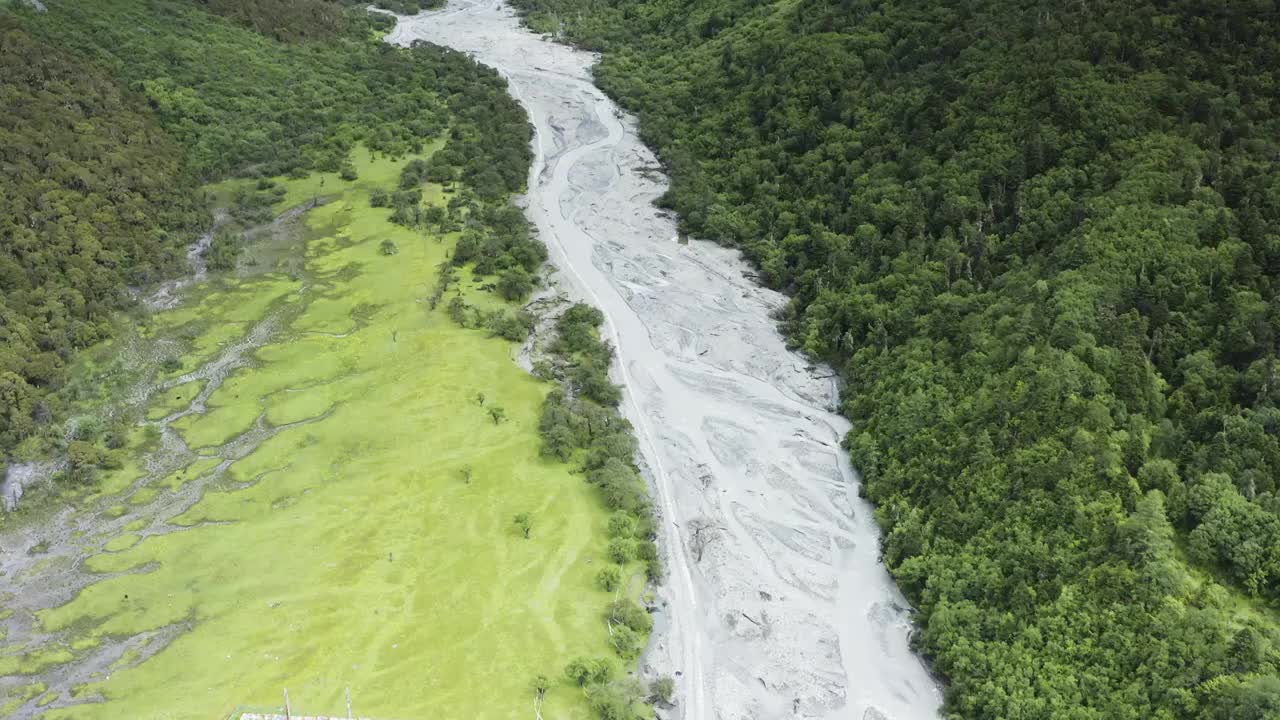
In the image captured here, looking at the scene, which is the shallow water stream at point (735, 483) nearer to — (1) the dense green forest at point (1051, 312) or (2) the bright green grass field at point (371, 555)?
(1) the dense green forest at point (1051, 312)

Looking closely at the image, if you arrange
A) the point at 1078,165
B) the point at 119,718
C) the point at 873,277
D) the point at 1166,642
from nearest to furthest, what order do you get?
the point at 1166,642 < the point at 119,718 < the point at 1078,165 < the point at 873,277

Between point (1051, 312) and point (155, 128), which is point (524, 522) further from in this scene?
point (155, 128)

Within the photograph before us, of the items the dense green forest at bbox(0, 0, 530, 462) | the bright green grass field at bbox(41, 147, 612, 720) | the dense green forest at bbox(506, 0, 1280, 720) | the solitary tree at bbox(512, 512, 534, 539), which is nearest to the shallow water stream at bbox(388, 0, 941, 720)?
the dense green forest at bbox(506, 0, 1280, 720)

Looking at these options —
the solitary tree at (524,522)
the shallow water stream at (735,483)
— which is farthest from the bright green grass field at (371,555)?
the shallow water stream at (735,483)

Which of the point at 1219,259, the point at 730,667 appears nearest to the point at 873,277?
the point at 1219,259

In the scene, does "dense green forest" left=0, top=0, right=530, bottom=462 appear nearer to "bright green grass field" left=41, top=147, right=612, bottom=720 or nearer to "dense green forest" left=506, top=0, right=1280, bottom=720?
"bright green grass field" left=41, top=147, right=612, bottom=720

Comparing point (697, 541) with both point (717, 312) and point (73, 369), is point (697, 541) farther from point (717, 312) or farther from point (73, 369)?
point (73, 369)
